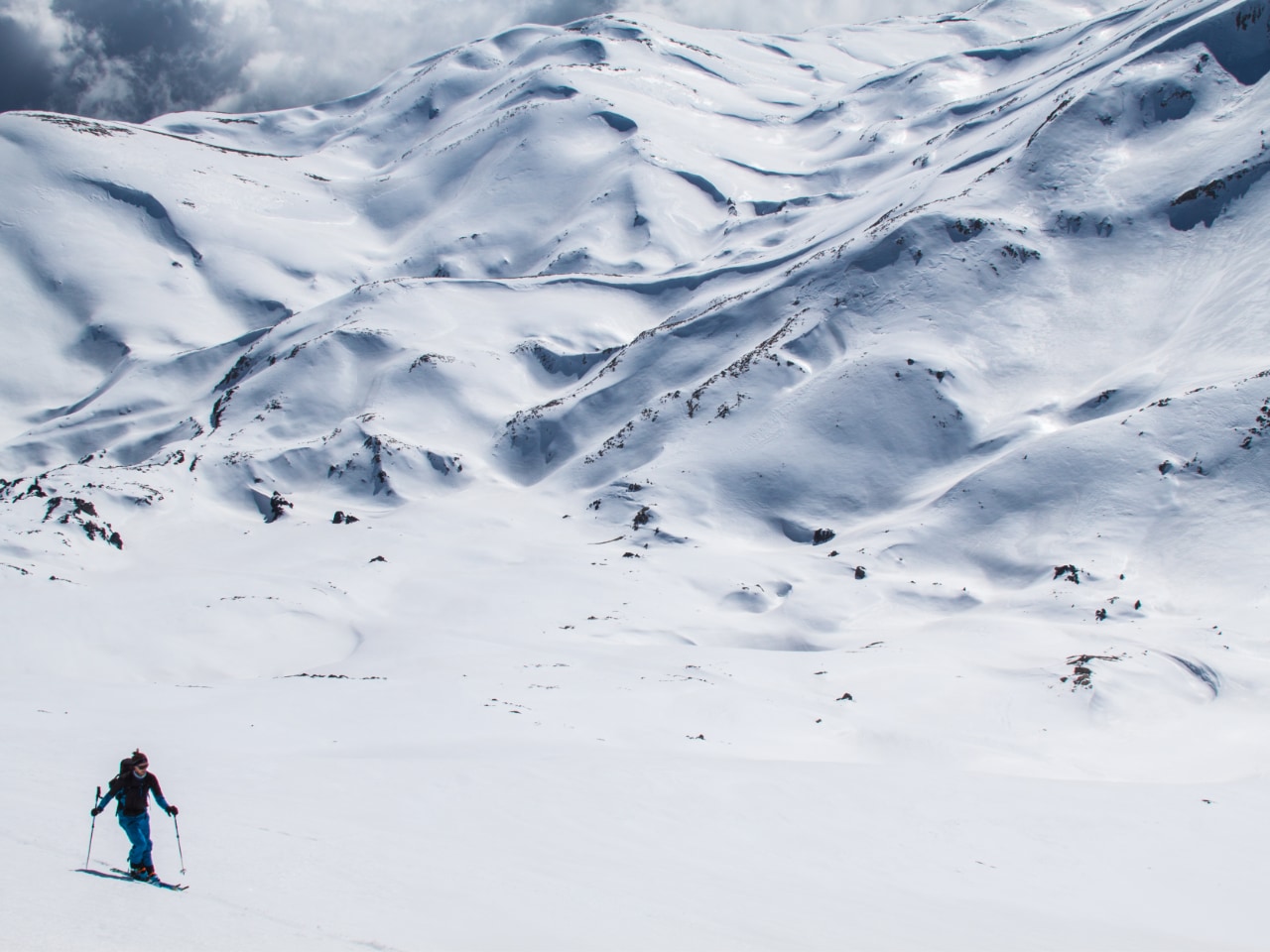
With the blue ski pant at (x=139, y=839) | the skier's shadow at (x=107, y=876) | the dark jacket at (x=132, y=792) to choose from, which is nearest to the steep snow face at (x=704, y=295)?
the dark jacket at (x=132, y=792)

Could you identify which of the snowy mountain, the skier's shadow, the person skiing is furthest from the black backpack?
the snowy mountain

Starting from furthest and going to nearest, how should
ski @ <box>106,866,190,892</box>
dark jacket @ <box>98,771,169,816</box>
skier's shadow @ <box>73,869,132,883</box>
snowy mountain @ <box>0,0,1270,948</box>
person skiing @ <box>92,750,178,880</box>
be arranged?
snowy mountain @ <box>0,0,1270,948</box>, dark jacket @ <box>98,771,169,816</box>, person skiing @ <box>92,750,178,880</box>, skier's shadow @ <box>73,869,132,883</box>, ski @ <box>106,866,190,892</box>

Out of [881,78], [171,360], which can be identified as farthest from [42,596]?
[881,78]

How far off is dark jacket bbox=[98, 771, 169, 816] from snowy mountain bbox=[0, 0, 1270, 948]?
802mm

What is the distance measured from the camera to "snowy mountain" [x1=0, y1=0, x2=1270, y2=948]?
14.8 meters

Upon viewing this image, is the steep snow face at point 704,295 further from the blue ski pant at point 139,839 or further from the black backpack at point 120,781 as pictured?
the blue ski pant at point 139,839

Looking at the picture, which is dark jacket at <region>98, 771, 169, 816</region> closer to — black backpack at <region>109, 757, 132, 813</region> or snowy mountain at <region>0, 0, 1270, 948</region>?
black backpack at <region>109, 757, 132, 813</region>

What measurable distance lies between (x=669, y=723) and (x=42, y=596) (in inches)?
1166

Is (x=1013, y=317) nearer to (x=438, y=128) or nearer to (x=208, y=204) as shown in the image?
(x=208, y=204)

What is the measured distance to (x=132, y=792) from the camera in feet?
36.7

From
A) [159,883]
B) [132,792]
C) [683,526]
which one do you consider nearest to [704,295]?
[683,526]

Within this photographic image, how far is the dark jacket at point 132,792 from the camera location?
11.0 metres

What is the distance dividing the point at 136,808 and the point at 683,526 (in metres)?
53.5

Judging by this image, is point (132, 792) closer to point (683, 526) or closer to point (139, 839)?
point (139, 839)
